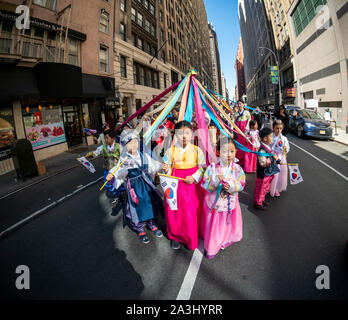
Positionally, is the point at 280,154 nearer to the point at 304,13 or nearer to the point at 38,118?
the point at 38,118

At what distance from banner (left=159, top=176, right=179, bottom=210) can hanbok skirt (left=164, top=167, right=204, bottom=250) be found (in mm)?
49

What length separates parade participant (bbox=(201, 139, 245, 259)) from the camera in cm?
261

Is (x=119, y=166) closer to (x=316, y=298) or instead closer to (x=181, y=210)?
(x=181, y=210)

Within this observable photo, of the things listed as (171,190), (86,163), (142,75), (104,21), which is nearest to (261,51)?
(142,75)

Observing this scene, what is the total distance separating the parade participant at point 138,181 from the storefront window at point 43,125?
33.1 ft

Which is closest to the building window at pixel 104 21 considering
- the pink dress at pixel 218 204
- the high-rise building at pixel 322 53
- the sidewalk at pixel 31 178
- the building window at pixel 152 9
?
the building window at pixel 152 9

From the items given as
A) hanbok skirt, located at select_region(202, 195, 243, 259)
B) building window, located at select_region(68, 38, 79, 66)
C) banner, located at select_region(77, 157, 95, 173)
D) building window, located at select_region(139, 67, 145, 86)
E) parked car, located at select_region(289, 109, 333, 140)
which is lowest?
hanbok skirt, located at select_region(202, 195, 243, 259)

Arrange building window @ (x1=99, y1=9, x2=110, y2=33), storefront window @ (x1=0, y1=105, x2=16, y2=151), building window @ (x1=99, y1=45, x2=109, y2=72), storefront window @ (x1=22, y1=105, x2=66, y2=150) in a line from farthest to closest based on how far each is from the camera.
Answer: building window @ (x1=99, y1=45, x2=109, y2=72) → building window @ (x1=99, y1=9, x2=110, y2=33) → storefront window @ (x1=22, y1=105, x2=66, y2=150) → storefront window @ (x1=0, y1=105, x2=16, y2=151)

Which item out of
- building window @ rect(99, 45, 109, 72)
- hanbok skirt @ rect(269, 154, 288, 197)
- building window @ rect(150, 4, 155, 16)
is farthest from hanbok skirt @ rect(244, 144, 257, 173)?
building window @ rect(150, 4, 155, 16)

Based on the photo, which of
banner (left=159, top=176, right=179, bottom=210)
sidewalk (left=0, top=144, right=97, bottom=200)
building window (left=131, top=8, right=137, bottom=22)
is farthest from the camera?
building window (left=131, top=8, right=137, bottom=22)

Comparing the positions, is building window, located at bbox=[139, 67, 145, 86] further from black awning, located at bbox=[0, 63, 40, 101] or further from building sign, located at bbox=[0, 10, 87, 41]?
black awning, located at bbox=[0, 63, 40, 101]

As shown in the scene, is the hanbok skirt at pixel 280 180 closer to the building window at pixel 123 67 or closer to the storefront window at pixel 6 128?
the storefront window at pixel 6 128
